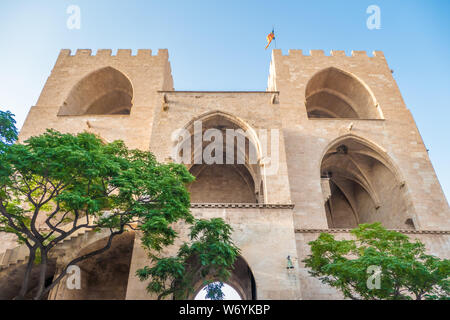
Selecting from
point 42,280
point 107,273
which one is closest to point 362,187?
point 107,273

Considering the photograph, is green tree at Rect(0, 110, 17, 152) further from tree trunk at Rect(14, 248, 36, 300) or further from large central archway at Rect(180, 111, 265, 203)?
large central archway at Rect(180, 111, 265, 203)

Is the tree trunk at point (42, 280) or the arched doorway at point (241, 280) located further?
the arched doorway at point (241, 280)

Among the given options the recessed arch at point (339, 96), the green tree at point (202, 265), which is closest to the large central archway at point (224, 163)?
the recessed arch at point (339, 96)

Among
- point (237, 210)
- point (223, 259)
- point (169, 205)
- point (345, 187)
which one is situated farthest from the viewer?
point (345, 187)

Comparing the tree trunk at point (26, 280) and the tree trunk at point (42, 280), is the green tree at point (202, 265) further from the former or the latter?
the tree trunk at point (26, 280)

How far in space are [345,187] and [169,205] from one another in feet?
48.3

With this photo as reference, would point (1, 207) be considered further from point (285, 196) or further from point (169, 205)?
point (285, 196)

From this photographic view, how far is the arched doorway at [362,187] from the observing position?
46.5 feet

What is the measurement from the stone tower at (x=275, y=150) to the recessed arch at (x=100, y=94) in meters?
0.06

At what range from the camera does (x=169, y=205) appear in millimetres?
8133

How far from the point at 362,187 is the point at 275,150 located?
8.96m

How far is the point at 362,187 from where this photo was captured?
18.2 metres
